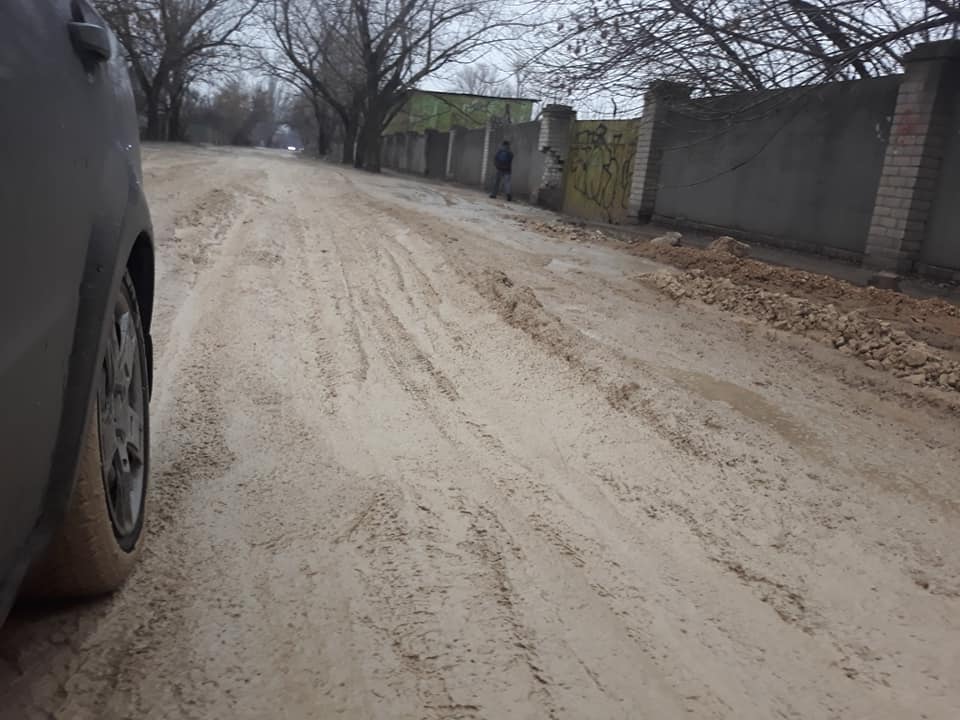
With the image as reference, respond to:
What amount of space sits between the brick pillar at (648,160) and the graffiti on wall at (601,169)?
518 mm

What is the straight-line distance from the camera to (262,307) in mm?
6000

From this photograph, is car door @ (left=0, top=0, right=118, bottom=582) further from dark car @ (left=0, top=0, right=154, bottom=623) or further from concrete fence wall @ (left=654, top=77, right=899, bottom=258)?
concrete fence wall @ (left=654, top=77, right=899, bottom=258)

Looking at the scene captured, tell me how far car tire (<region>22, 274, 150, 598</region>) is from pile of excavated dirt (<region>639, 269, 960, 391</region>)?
4.98 m

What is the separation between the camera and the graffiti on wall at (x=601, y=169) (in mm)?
17562

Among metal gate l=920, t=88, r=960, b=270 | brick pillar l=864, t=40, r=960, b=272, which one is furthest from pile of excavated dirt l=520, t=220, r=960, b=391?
brick pillar l=864, t=40, r=960, b=272

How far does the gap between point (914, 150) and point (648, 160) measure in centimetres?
673

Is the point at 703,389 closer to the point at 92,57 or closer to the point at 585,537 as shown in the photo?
the point at 585,537

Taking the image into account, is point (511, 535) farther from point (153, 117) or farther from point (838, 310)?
point (153, 117)

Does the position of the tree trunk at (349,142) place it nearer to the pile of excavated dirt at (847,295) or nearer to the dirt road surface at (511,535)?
the pile of excavated dirt at (847,295)

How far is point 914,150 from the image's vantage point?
394 inches

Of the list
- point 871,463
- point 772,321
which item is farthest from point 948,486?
point 772,321

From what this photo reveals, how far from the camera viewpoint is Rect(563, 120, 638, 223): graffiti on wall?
1756cm

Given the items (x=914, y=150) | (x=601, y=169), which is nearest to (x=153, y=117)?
(x=601, y=169)

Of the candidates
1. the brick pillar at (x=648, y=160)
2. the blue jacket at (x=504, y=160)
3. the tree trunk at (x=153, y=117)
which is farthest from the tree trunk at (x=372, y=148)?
the brick pillar at (x=648, y=160)
